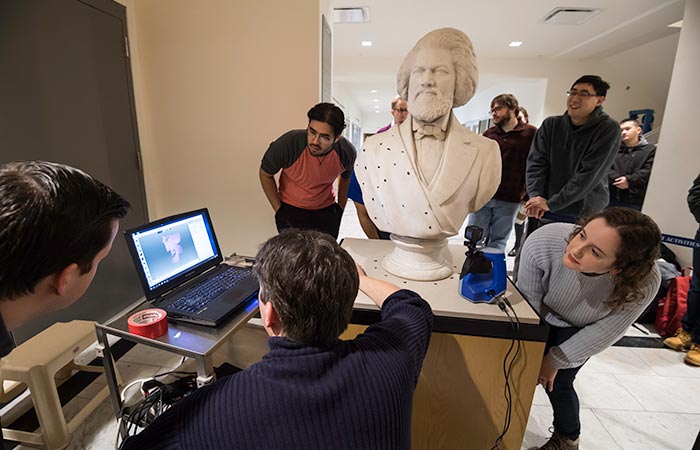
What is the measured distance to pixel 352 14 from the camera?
11.7ft

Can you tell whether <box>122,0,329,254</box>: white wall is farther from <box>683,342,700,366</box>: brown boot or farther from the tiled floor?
<box>683,342,700,366</box>: brown boot

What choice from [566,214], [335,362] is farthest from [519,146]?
[335,362]

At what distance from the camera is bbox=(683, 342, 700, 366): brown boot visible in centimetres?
196

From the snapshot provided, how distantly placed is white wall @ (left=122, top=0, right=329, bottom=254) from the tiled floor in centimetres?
104

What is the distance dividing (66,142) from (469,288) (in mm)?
2236

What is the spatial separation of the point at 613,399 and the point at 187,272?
2.09 m

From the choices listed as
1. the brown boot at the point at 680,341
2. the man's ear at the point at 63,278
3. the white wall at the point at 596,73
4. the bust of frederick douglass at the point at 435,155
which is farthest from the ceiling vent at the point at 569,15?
the man's ear at the point at 63,278

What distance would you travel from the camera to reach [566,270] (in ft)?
3.65

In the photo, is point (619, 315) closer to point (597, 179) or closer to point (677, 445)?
point (677, 445)

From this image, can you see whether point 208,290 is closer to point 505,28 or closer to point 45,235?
point 45,235

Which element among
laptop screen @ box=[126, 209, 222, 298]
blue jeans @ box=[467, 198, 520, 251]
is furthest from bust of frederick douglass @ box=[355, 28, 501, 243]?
blue jeans @ box=[467, 198, 520, 251]

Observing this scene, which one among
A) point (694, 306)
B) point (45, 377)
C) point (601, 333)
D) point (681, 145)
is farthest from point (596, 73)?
point (45, 377)

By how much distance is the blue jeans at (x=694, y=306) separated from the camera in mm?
2021

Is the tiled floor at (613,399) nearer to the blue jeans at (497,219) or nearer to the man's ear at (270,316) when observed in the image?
the blue jeans at (497,219)
